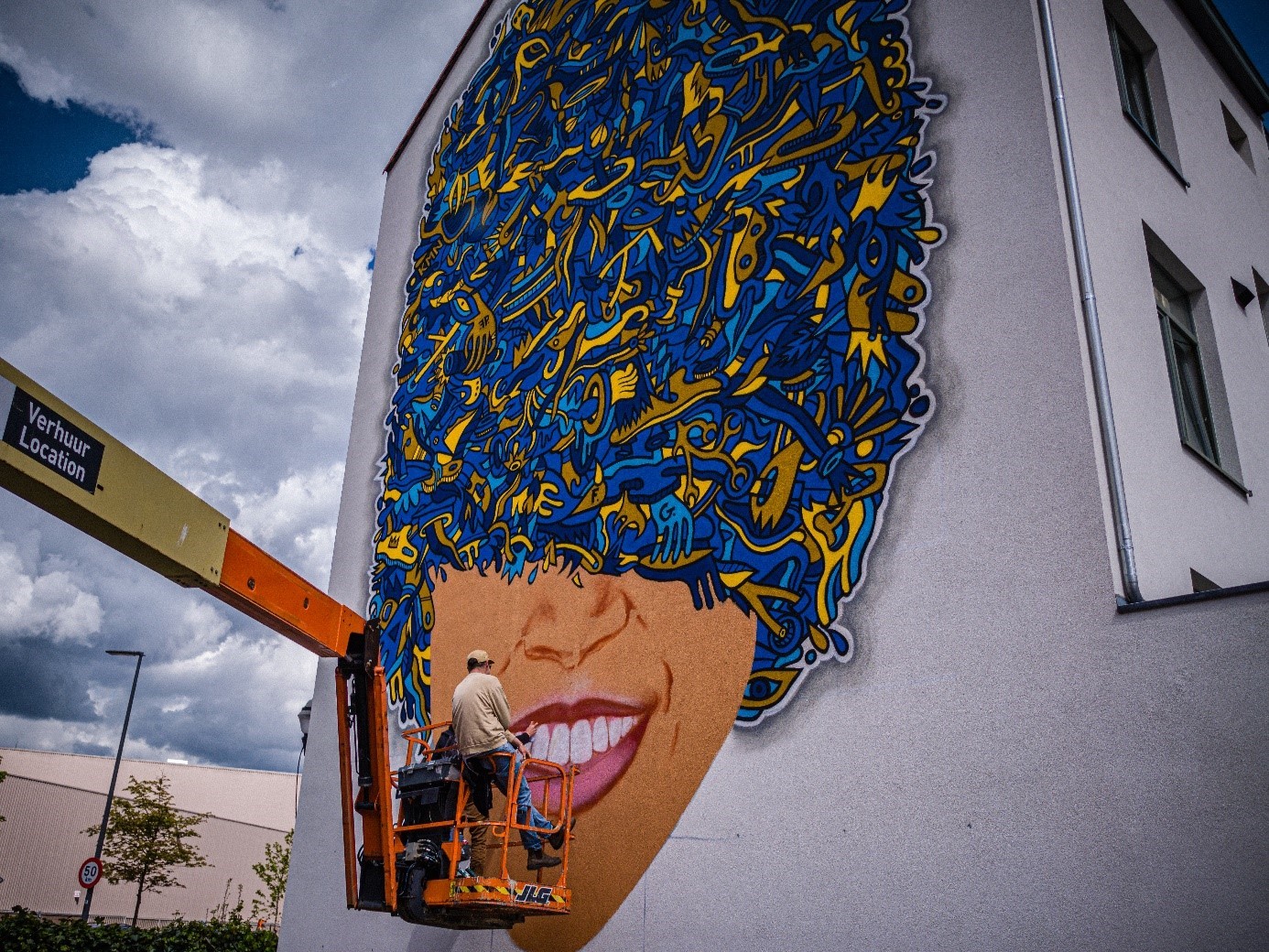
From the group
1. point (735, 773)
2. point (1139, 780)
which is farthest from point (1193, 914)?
point (735, 773)

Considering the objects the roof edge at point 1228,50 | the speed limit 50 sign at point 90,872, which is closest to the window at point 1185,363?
the roof edge at point 1228,50

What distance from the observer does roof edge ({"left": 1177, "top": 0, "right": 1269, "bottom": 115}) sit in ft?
40.5

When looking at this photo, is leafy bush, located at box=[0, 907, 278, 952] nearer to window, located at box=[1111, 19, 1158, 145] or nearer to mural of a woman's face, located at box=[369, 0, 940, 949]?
mural of a woman's face, located at box=[369, 0, 940, 949]

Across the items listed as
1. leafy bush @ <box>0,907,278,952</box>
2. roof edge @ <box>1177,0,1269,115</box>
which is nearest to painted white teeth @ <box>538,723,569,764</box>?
leafy bush @ <box>0,907,278,952</box>

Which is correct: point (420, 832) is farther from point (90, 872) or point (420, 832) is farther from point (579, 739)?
point (90, 872)

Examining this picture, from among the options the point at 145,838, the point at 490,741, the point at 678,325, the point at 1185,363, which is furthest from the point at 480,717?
the point at 145,838

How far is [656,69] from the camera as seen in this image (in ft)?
38.0

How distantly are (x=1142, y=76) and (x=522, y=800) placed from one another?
10.0 metres

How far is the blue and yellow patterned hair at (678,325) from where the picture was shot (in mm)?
8406

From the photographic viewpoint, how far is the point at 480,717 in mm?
7863

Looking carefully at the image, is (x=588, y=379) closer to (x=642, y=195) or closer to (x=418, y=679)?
(x=642, y=195)

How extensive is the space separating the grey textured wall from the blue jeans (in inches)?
46.4

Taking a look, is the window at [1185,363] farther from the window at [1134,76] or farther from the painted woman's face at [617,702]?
the painted woman's face at [617,702]

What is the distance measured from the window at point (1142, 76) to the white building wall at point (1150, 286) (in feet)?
0.23
